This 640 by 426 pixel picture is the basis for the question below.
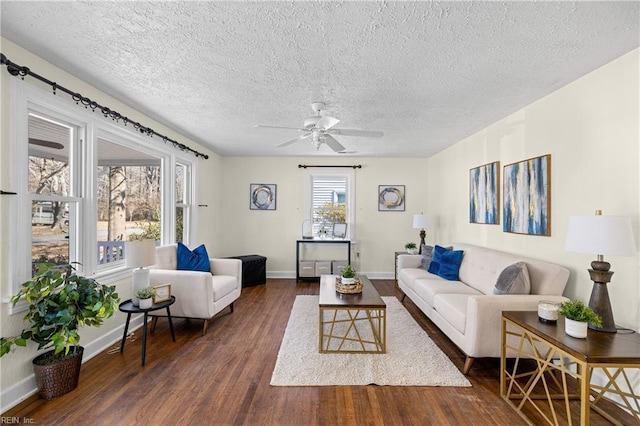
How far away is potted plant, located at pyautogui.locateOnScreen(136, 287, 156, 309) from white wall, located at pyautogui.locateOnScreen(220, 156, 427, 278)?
3.21 meters

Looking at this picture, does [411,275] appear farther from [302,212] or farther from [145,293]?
[145,293]

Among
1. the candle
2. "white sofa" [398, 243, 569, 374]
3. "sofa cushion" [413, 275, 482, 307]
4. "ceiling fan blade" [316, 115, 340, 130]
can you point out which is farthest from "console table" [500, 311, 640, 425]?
"ceiling fan blade" [316, 115, 340, 130]

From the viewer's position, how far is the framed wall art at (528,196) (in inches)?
109

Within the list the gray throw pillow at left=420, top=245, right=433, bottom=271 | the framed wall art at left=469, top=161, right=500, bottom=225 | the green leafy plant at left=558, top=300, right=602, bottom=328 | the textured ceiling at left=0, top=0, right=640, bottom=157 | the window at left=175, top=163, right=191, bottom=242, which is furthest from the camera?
the window at left=175, top=163, right=191, bottom=242

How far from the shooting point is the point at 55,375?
2033 mm

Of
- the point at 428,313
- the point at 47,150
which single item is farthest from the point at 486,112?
the point at 47,150

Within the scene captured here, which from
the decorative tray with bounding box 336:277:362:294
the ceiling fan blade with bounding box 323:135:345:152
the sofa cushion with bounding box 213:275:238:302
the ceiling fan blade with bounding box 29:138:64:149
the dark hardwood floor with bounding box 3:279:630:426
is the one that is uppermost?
the ceiling fan blade with bounding box 323:135:345:152

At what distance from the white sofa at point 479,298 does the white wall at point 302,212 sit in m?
2.13

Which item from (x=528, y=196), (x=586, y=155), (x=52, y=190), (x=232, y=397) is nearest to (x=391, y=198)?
(x=528, y=196)

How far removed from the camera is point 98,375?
7.69ft

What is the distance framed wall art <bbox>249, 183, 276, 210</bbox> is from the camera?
5910mm

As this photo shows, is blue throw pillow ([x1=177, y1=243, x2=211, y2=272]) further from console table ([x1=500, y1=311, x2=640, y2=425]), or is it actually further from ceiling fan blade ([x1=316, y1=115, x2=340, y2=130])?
console table ([x1=500, y1=311, x2=640, y2=425])

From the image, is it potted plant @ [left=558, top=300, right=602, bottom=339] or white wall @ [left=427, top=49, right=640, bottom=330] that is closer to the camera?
potted plant @ [left=558, top=300, right=602, bottom=339]

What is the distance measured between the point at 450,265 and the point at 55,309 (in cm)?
401
